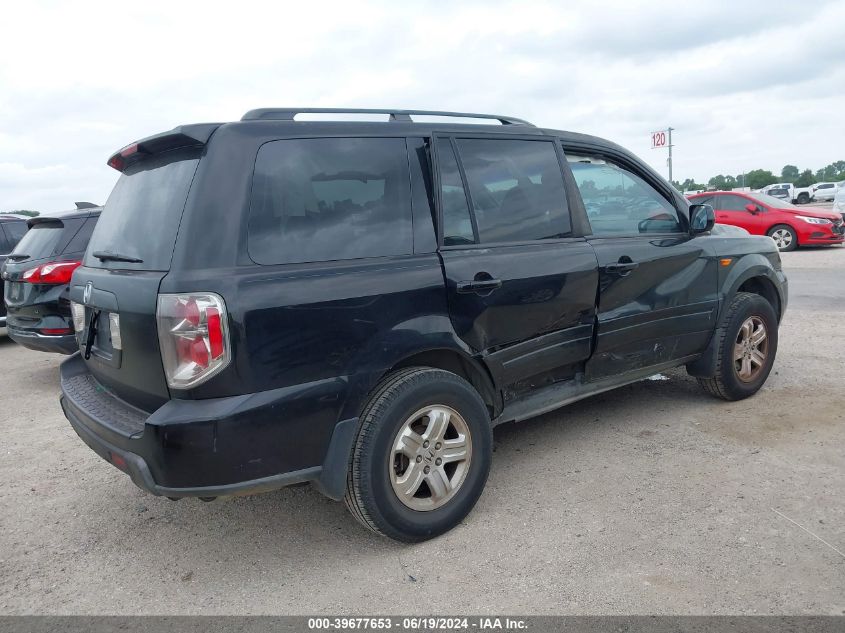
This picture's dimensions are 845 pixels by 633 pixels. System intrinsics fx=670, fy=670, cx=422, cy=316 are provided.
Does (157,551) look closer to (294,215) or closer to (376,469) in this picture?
(376,469)

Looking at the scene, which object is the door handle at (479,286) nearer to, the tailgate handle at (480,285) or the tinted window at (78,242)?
the tailgate handle at (480,285)

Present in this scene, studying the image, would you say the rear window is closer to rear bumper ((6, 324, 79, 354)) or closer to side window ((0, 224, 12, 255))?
rear bumper ((6, 324, 79, 354))

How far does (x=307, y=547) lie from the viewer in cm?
312

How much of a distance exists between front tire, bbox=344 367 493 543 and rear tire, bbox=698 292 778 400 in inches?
85.9

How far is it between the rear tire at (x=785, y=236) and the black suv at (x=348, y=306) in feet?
43.5

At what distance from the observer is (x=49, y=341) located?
5980 millimetres

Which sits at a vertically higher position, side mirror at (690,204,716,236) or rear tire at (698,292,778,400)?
side mirror at (690,204,716,236)

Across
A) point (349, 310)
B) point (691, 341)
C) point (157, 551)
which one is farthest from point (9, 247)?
point (691, 341)

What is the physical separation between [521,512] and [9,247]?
817 cm

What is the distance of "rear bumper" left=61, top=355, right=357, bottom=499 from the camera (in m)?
2.50

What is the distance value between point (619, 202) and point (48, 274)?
5.02 metres

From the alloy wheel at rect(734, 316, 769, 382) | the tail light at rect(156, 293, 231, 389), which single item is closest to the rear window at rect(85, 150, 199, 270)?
the tail light at rect(156, 293, 231, 389)

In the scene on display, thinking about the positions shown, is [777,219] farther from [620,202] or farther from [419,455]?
[419,455]

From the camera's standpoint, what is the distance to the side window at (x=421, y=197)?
123 inches
